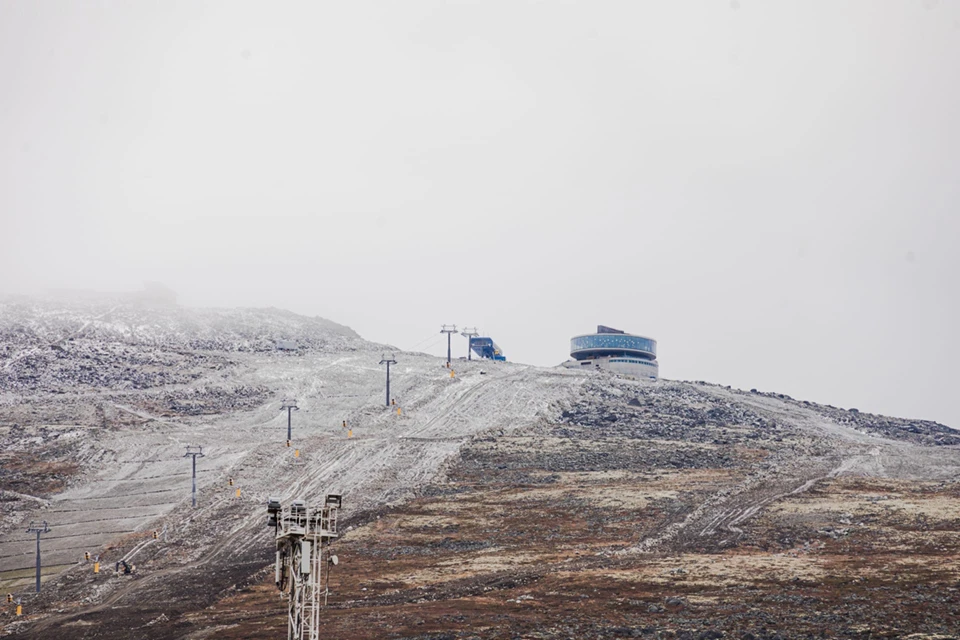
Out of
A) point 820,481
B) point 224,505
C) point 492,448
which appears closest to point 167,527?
point 224,505

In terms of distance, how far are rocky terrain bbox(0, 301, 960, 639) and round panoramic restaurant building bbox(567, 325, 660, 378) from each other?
16.0m

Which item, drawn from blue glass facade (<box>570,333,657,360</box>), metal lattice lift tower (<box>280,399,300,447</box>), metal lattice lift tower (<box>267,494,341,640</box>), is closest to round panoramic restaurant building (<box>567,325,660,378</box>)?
blue glass facade (<box>570,333,657,360</box>)

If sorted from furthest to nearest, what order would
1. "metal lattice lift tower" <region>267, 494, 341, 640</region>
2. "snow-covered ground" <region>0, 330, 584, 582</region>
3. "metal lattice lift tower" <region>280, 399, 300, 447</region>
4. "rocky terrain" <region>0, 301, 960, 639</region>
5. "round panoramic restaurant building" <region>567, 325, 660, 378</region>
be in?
"round panoramic restaurant building" <region>567, 325, 660, 378</region>, "metal lattice lift tower" <region>280, 399, 300, 447</region>, "snow-covered ground" <region>0, 330, 584, 582</region>, "rocky terrain" <region>0, 301, 960, 639</region>, "metal lattice lift tower" <region>267, 494, 341, 640</region>

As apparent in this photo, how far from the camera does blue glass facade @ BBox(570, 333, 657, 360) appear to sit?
132 meters

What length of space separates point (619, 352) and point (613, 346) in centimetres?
132

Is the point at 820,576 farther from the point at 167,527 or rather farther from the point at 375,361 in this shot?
the point at 375,361

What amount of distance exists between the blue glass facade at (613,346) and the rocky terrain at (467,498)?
58.7 feet

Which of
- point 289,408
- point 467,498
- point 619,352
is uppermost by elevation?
point 619,352

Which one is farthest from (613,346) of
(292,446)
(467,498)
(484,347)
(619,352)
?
(467,498)

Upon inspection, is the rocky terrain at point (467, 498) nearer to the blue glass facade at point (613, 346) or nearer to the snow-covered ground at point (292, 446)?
the snow-covered ground at point (292, 446)

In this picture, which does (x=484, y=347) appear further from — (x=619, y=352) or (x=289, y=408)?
(x=289, y=408)

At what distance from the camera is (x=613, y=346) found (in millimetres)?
131875

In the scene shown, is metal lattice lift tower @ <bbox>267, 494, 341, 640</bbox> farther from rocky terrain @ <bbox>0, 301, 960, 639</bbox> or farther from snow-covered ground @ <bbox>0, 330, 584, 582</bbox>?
snow-covered ground @ <bbox>0, 330, 584, 582</bbox>

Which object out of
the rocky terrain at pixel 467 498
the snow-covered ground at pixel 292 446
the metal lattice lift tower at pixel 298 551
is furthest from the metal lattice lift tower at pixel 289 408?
the metal lattice lift tower at pixel 298 551
